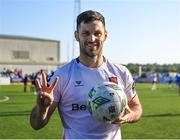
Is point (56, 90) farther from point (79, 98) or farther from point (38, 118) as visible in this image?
point (38, 118)

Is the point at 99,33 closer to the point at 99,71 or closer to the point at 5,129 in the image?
the point at 99,71

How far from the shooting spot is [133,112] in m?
4.51

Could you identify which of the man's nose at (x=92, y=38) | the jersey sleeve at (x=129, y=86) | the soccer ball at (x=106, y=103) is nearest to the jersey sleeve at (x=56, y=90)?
the soccer ball at (x=106, y=103)

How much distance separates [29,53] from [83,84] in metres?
84.5

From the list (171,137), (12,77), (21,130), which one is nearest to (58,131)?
(21,130)


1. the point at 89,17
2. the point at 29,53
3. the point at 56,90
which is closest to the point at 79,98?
the point at 56,90

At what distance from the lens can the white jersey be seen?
14.1 ft

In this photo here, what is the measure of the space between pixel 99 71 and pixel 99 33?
0.43m

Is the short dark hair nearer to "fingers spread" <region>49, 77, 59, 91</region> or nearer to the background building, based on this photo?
"fingers spread" <region>49, 77, 59, 91</region>

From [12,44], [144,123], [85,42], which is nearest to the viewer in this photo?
[85,42]

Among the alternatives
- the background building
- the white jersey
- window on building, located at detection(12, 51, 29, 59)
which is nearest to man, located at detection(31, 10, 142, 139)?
the white jersey

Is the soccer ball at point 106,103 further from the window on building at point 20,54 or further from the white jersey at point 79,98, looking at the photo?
the window on building at point 20,54

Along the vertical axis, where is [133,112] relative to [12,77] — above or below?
above

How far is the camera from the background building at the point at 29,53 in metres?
83.0
